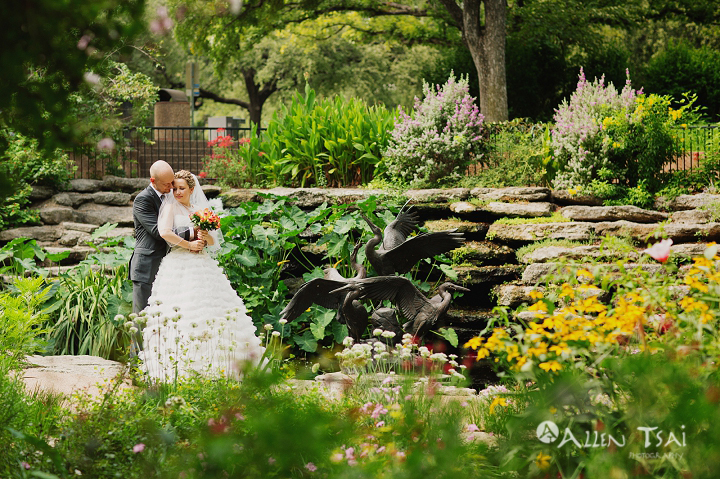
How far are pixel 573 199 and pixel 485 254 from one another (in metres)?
1.77

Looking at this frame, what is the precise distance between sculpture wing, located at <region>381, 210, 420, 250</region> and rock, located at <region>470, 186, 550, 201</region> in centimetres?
241

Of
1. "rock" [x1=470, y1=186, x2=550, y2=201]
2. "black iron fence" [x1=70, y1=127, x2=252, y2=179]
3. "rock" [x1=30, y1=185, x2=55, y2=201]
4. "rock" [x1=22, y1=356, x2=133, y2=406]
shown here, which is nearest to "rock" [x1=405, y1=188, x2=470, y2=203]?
"rock" [x1=470, y1=186, x2=550, y2=201]

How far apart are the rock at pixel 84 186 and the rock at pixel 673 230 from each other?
869 centimetres

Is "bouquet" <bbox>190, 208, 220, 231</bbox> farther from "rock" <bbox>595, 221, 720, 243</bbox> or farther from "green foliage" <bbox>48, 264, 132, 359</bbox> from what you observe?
"rock" <bbox>595, 221, 720, 243</bbox>

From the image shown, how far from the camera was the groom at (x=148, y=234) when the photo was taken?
5.43 metres

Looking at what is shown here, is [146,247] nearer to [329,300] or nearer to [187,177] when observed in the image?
[187,177]

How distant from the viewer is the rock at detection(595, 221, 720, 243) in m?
7.03

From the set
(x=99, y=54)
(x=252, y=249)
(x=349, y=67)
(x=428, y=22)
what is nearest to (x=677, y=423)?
(x=99, y=54)

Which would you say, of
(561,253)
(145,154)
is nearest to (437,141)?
(561,253)

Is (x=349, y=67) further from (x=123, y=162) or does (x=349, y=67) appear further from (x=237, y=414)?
(x=237, y=414)

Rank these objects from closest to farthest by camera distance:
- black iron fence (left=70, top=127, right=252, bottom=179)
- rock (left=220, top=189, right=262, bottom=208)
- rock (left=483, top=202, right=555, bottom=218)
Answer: rock (left=483, top=202, right=555, bottom=218), rock (left=220, top=189, right=262, bottom=208), black iron fence (left=70, top=127, right=252, bottom=179)

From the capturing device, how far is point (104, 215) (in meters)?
11.0

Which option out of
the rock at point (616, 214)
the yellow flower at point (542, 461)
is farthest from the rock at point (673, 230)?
the yellow flower at point (542, 461)

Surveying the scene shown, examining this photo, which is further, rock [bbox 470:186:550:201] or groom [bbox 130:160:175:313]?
rock [bbox 470:186:550:201]
